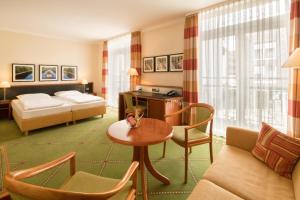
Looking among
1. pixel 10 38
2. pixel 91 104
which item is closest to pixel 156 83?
pixel 91 104

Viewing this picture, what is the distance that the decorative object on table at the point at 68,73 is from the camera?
19.3ft

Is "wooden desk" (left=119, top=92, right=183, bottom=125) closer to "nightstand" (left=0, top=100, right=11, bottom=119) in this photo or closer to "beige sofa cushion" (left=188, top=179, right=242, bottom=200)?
→ "beige sofa cushion" (left=188, top=179, right=242, bottom=200)

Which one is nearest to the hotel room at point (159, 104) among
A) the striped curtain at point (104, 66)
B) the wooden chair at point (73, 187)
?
the wooden chair at point (73, 187)

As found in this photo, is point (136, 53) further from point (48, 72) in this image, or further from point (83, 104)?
point (48, 72)

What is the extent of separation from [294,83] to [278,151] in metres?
1.47

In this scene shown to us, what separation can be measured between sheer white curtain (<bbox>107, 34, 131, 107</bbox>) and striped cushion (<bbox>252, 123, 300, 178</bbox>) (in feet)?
14.5

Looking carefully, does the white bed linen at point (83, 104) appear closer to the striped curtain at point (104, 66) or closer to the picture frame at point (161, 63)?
the striped curtain at point (104, 66)

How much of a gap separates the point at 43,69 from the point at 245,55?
543 centimetres

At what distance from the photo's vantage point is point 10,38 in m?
4.86

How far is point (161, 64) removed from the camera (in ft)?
14.8

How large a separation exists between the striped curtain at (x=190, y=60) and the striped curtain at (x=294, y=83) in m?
1.56

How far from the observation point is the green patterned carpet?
6.72ft

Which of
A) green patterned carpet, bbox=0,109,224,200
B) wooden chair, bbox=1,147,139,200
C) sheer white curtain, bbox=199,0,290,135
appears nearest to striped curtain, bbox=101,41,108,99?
green patterned carpet, bbox=0,109,224,200

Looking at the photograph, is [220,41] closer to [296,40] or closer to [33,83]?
[296,40]
